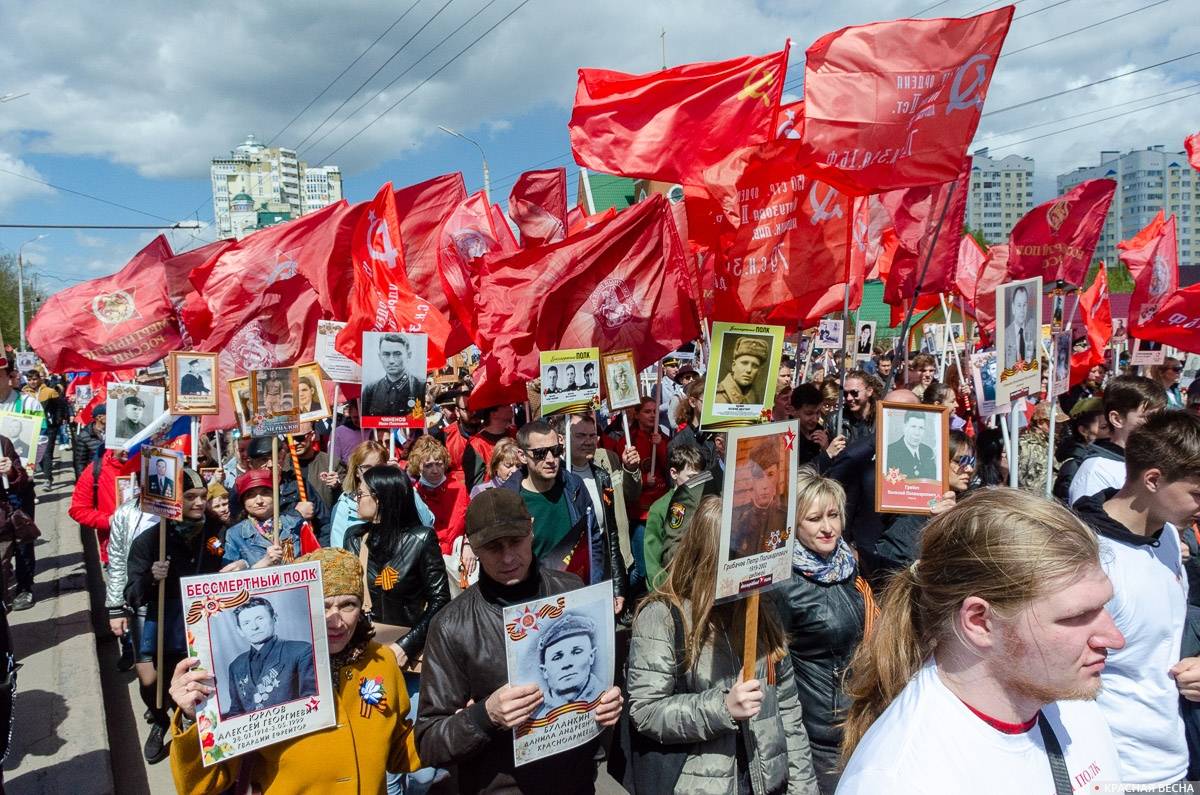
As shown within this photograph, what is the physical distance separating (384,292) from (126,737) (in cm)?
438

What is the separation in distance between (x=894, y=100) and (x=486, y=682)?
439 centimetres

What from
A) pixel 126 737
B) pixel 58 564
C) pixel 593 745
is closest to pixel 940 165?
pixel 593 745

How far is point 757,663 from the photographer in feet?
10.1

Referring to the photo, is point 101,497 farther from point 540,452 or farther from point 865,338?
point 865,338

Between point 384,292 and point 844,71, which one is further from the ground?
point 844,71

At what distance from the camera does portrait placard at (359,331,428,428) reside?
284 inches

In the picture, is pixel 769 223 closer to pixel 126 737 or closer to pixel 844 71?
pixel 844 71

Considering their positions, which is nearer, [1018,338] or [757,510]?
[757,510]

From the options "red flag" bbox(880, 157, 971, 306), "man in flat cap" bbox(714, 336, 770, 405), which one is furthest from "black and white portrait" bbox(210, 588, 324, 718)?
"red flag" bbox(880, 157, 971, 306)

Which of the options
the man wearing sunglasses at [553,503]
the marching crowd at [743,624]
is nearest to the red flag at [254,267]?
the marching crowd at [743,624]

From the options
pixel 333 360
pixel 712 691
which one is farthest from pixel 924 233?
pixel 712 691

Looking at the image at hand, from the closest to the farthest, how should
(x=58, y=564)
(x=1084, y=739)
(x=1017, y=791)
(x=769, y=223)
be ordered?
(x=1017, y=791) < (x=1084, y=739) < (x=769, y=223) < (x=58, y=564)

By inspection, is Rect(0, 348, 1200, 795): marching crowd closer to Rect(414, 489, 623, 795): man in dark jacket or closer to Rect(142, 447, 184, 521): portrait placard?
Rect(414, 489, 623, 795): man in dark jacket

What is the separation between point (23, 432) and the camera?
6.58 meters
